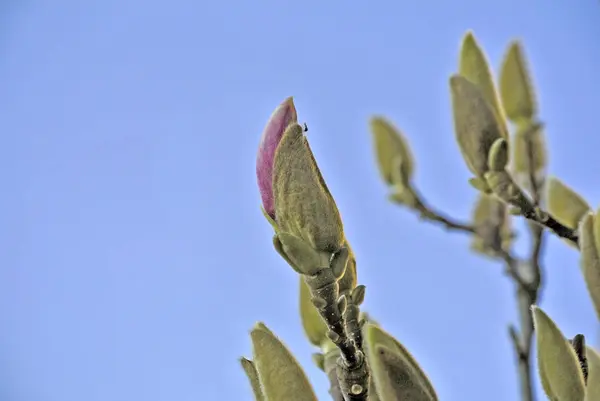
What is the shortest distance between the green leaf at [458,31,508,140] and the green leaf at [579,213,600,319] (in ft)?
0.61

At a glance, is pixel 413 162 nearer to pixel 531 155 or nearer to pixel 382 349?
pixel 531 155

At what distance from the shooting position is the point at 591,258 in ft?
1.71

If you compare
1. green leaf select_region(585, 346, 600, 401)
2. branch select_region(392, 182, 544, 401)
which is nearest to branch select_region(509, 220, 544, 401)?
branch select_region(392, 182, 544, 401)

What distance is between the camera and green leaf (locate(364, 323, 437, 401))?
434 mm

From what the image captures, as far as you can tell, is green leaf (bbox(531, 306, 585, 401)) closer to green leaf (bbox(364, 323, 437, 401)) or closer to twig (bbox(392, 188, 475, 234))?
green leaf (bbox(364, 323, 437, 401))

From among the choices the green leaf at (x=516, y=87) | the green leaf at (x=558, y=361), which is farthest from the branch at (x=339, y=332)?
the green leaf at (x=516, y=87)

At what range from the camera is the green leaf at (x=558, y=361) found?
46cm

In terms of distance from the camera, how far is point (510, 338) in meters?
0.76

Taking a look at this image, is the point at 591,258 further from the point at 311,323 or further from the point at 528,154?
the point at 528,154

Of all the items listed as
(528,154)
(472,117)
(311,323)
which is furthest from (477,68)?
(311,323)

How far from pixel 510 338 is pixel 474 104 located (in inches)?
10.2

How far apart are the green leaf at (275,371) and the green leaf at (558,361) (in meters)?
0.15

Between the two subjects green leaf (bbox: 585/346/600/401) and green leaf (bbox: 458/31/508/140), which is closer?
green leaf (bbox: 585/346/600/401)

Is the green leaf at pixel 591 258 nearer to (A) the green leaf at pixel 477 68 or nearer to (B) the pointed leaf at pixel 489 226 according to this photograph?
(A) the green leaf at pixel 477 68
